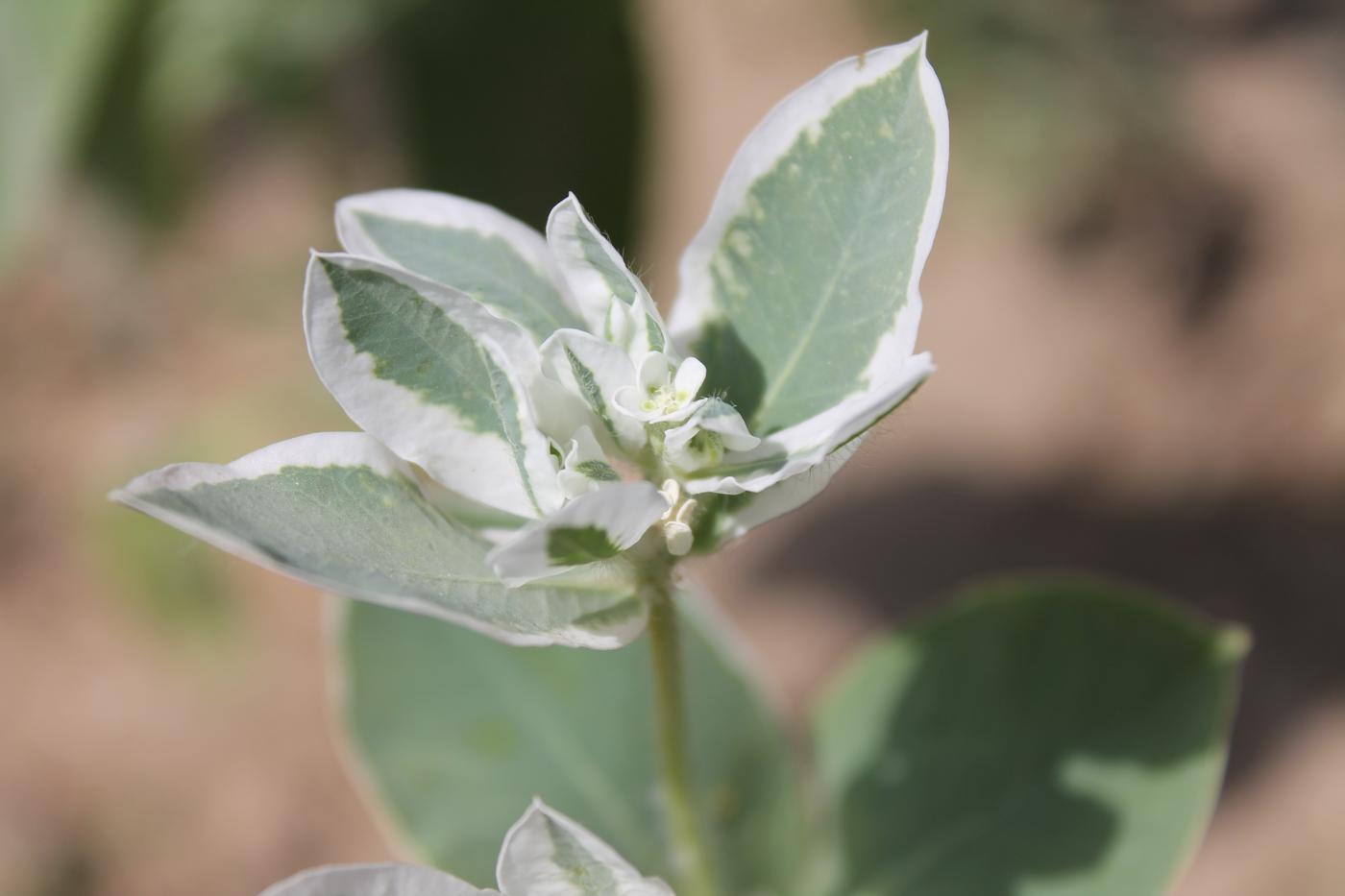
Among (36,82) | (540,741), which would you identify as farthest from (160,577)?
(540,741)

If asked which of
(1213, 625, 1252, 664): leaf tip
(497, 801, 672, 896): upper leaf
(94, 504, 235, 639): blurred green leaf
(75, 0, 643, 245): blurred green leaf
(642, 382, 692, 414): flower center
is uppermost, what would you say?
(75, 0, 643, 245): blurred green leaf

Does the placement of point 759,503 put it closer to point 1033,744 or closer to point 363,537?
point 363,537

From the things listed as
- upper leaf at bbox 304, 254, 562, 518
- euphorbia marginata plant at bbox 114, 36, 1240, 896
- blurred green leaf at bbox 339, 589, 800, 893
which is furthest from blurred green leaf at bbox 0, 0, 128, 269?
upper leaf at bbox 304, 254, 562, 518

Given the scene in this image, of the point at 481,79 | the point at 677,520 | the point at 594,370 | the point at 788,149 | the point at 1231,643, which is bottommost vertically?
the point at 1231,643

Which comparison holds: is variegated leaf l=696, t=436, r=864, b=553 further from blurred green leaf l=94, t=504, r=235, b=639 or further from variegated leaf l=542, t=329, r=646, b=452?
blurred green leaf l=94, t=504, r=235, b=639

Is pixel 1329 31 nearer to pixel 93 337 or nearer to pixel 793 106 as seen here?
pixel 793 106

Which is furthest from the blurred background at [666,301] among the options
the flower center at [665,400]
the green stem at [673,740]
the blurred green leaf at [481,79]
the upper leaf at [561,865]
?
the upper leaf at [561,865]

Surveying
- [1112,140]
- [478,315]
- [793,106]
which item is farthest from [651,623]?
[1112,140]
